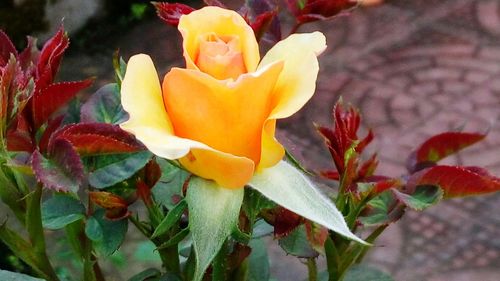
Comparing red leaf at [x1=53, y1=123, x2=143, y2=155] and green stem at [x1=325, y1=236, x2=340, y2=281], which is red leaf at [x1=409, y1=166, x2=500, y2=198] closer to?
green stem at [x1=325, y1=236, x2=340, y2=281]

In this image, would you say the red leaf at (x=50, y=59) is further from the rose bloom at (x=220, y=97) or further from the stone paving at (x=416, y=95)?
the stone paving at (x=416, y=95)

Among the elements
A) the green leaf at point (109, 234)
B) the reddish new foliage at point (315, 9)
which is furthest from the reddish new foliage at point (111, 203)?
the reddish new foliage at point (315, 9)

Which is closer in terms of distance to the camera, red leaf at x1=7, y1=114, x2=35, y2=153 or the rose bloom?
the rose bloom

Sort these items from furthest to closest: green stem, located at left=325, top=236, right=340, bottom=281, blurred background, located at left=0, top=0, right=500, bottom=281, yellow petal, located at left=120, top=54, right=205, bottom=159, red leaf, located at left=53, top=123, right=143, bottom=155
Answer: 1. blurred background, located at left=0, top=0, right=500, bottom=281
2. green stem, located at left=325, top=236, right=340, bottom=281
3. red leaf, located at left=53, top=123, right=143, bottom=155
4. yellow petal, located at left=120, top=54, right=205, bottom=159

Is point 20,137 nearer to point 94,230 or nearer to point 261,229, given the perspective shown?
point 94,230

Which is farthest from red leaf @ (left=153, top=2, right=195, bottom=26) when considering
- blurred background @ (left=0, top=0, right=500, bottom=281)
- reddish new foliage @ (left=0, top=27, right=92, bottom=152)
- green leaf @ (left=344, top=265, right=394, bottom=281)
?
blurred background @ (left=0, top=0, right=500, bottom=281)

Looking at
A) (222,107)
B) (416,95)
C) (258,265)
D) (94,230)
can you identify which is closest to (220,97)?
(222,107)

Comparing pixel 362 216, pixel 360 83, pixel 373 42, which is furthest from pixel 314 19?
pixel 373 42

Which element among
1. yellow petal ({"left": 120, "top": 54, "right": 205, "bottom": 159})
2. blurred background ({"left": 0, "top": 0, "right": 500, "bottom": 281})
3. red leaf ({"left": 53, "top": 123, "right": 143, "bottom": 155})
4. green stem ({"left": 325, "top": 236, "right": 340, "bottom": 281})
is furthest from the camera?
blurred background ({"left": 0, "top": 0, "right": 500, "bottom": 281})
